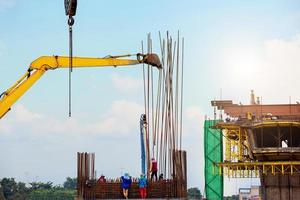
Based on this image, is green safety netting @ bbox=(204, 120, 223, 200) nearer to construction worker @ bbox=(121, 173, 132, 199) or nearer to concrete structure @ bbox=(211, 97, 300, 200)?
concrete structure @ bbox=(211, 97, 300, 200)

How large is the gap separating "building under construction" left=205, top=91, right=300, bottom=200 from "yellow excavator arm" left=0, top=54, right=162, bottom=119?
560 inches

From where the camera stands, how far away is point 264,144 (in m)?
47.8

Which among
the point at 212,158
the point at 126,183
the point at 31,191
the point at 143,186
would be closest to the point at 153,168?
the point at 143,186

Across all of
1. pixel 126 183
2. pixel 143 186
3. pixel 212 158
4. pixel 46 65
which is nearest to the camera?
pixel 143 186

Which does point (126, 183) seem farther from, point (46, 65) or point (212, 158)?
point (212, 158)

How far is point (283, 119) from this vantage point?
47062mm

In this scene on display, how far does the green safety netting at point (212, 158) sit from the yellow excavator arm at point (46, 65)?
23.3 meters

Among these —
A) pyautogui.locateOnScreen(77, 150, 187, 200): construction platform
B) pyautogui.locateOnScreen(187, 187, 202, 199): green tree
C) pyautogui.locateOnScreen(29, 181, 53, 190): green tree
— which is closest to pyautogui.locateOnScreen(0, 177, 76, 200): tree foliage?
pyautogui.locateOnScreen(29, 181, 53, 190): green tree

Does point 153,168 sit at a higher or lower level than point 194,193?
higher

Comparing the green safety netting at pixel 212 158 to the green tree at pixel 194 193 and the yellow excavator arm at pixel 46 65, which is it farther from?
the green tree at pixel 194 193

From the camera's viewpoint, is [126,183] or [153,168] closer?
[126,183]

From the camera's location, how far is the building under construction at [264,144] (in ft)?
155

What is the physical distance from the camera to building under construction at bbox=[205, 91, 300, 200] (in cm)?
4716

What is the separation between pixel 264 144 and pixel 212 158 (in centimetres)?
1414
